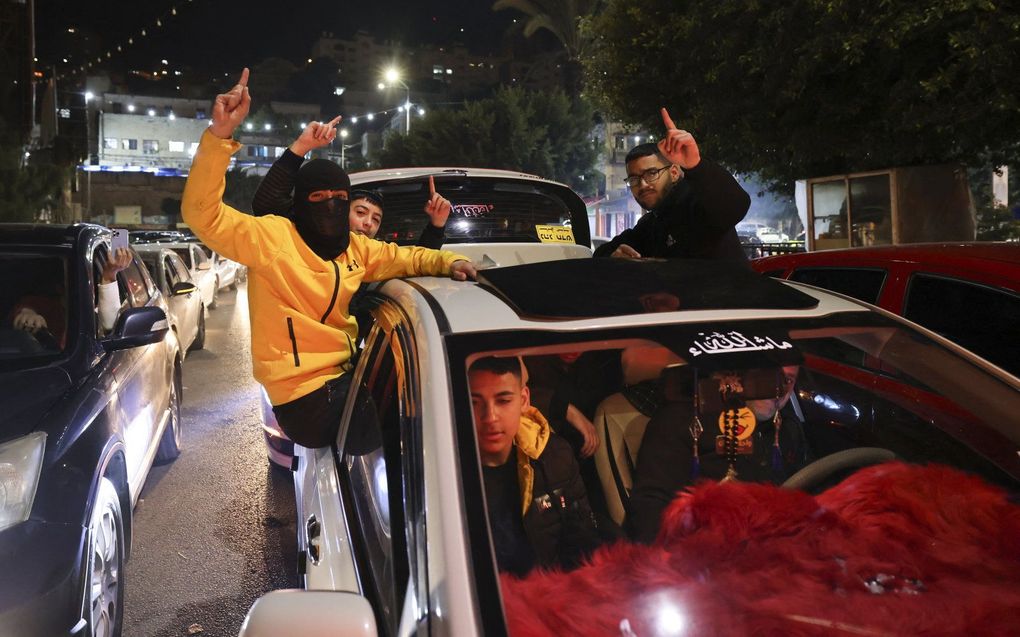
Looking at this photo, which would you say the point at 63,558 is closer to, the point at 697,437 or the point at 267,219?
the point at 267,219

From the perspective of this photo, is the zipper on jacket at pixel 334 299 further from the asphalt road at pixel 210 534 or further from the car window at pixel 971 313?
the car window at pixel 971 313

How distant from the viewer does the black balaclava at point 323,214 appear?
292 cm

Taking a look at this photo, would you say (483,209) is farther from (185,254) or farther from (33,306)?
(185,254)

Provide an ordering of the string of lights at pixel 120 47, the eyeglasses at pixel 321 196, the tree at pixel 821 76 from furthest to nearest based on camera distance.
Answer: the string of lights at pixel 120 47 → the tree at pixel 821 76 → the eyeglasses at pixel 321 196

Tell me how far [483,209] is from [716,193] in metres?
2.56

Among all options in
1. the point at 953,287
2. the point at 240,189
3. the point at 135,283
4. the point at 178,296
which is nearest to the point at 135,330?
the point at 135,283

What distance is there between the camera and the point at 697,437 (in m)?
2.51

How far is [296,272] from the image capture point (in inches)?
112

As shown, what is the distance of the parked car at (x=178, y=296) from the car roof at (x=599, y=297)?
7.48 m

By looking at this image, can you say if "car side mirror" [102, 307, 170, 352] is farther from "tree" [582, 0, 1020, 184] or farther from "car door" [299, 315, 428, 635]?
"tree" [582, 0, 1020, 184]

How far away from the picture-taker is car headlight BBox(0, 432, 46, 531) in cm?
260

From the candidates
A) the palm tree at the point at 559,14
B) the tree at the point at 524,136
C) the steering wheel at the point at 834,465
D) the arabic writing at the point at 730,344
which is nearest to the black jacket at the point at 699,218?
the steering wheel at the point at 834,465

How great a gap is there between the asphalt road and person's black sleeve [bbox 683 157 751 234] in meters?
2.79

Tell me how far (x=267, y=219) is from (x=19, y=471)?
1.22 meters
